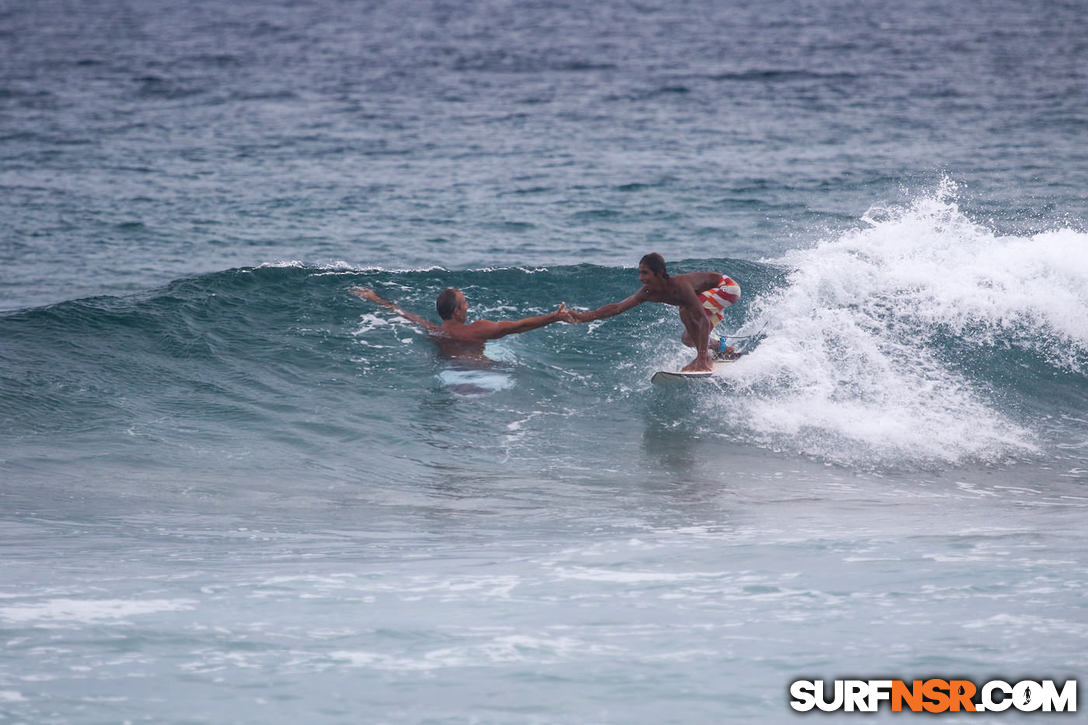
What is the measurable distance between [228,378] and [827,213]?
36.9 feet

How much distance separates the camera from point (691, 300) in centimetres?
985

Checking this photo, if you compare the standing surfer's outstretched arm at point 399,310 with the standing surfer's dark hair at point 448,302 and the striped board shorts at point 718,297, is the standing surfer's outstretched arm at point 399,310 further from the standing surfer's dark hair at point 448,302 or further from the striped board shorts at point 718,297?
the striped board shorts at point 718,297

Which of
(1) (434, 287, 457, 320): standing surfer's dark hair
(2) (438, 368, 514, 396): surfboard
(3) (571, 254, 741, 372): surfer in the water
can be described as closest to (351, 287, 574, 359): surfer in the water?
(1) (434, 287, 457, 320): standing surfer's dark hair

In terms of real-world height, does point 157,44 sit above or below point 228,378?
above

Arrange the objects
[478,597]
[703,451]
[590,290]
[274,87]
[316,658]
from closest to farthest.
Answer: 1. [316,658]
2. [478,597]
3. [703,451]
4. [590,290]
5. [274,87]

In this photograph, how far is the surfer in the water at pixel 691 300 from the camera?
382 inches

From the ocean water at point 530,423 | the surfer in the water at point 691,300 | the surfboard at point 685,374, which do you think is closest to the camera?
the ocean water at point 530,423

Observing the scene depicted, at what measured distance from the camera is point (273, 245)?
56.1ft

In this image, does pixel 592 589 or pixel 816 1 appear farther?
pixel 816 1

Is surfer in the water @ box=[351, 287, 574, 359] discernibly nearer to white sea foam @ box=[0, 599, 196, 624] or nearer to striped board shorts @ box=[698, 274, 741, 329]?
striped board shorts @ box=[698, 274, 741, 329]

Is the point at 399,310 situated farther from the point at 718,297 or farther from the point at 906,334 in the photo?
the point at 906,334

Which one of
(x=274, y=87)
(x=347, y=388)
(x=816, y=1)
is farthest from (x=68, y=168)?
(x=816, y=1)

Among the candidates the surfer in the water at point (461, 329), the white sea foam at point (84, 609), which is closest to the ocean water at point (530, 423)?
the white sea foam at point (84, 609)

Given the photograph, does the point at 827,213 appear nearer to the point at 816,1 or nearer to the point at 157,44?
the point at 157,44
